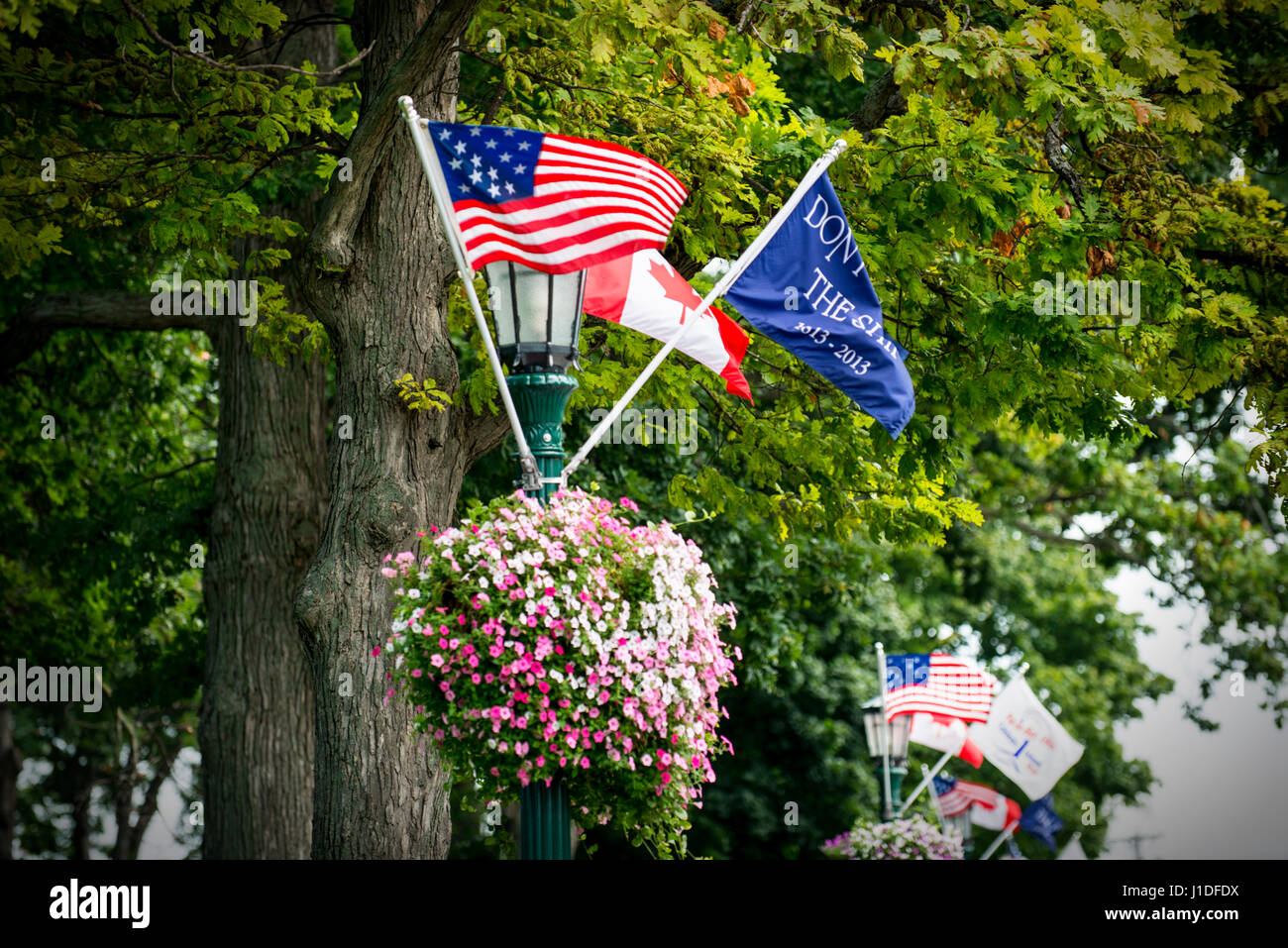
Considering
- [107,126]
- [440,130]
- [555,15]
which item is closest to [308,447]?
[107,126]

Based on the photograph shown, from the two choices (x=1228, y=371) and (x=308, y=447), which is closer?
(x=1228, y=371)

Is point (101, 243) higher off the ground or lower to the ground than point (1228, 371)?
higher

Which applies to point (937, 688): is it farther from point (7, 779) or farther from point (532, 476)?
point (7, 779)

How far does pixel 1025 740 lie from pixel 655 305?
14.0 m

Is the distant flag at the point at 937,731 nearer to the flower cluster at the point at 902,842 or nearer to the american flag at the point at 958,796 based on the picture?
the flower cluster at the point at 902,842

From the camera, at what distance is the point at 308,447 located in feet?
37.7

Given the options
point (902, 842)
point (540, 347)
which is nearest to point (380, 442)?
point (540, 347)

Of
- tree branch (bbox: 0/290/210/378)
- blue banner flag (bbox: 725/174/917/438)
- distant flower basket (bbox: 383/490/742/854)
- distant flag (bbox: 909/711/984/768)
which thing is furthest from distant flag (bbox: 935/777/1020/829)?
distant flower basket (bbox: 383/490/742/854)

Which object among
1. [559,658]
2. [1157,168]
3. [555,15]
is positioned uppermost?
[555,15]

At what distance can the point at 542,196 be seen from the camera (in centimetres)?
650

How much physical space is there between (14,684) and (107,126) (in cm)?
775

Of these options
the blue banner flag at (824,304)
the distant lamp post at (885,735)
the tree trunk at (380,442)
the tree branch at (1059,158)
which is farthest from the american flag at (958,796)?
the tree trunk at (380,442)
